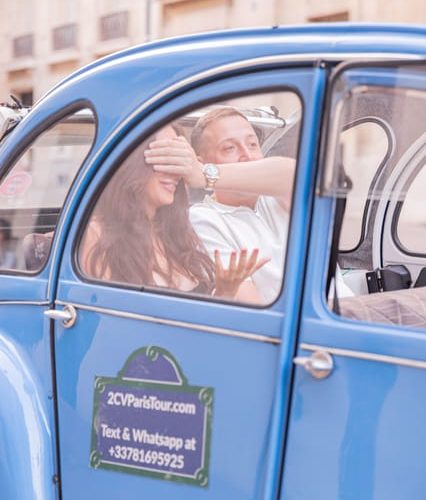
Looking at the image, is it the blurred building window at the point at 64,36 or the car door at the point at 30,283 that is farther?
the blurred building window at the point at 64,36

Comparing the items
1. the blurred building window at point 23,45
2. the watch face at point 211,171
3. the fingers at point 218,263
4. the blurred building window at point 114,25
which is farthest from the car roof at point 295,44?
the blurred building window at point 23,45

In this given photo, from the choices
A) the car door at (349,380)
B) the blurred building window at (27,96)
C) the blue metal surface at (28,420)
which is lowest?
the blue metal surface at (28,420)

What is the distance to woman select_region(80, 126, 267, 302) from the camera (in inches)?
93.0

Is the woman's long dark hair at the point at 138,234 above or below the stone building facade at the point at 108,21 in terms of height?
below

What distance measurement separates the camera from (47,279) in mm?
2494

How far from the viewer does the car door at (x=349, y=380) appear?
6.38 ft

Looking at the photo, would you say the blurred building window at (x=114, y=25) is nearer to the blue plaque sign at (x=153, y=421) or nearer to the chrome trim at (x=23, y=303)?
the chrome trim at (x=23, y=303)

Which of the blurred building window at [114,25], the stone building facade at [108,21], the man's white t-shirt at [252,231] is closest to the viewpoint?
the man's white t-shirt at [252,231]

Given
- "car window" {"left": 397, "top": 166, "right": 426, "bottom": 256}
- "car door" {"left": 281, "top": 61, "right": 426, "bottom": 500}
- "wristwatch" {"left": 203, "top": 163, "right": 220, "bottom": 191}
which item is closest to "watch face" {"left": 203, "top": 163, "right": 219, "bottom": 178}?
"wristwatch" {"left": 203, "top": 163, "right": 220, "bottom": 191}

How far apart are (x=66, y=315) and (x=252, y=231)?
1.78 ft

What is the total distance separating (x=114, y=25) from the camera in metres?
20.4

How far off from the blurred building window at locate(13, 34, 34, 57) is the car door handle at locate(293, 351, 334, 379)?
22401 millimetres

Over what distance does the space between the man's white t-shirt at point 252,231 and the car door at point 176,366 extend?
63 millimetres

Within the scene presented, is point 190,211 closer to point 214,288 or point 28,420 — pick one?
point 214,288
